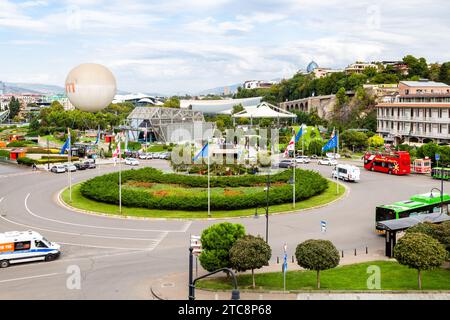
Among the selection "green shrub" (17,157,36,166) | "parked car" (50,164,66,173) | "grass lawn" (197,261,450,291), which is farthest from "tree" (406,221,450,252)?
"green shrub" (17,157,36,166)

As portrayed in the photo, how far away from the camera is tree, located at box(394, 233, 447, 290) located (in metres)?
19.4

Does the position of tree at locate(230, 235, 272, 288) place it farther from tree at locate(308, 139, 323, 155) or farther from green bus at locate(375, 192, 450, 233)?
tree at locate(308, 139, 323, 155)

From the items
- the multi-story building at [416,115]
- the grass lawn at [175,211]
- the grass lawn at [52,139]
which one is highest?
the multi-story building at [416,115]

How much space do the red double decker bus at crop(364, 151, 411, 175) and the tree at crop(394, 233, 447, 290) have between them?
3387cm

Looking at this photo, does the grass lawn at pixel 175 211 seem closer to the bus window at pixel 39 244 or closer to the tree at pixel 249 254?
the bus window at pixel 39 244

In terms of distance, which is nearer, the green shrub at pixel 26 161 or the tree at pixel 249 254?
the tree at pixel 249 254

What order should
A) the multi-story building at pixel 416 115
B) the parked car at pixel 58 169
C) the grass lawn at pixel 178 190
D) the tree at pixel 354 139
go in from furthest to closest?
1. the tree at pixel 354 139
2. the multi-story building at pixel 416 115
3. the parked car at pixel 58 169
4. the grass lawn at pixel 178 190

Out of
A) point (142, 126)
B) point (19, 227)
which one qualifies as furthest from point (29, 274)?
point (142, 126)

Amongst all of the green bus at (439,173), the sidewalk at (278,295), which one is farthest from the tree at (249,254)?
the green bus at (439,173)

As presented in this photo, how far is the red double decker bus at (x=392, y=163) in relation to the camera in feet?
172

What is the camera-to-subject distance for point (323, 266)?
19.5m

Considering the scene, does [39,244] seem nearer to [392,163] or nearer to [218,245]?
[218,245]

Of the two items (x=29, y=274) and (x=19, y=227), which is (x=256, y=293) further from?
(x=19, y=227)

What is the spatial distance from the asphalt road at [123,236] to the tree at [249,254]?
367 cm
